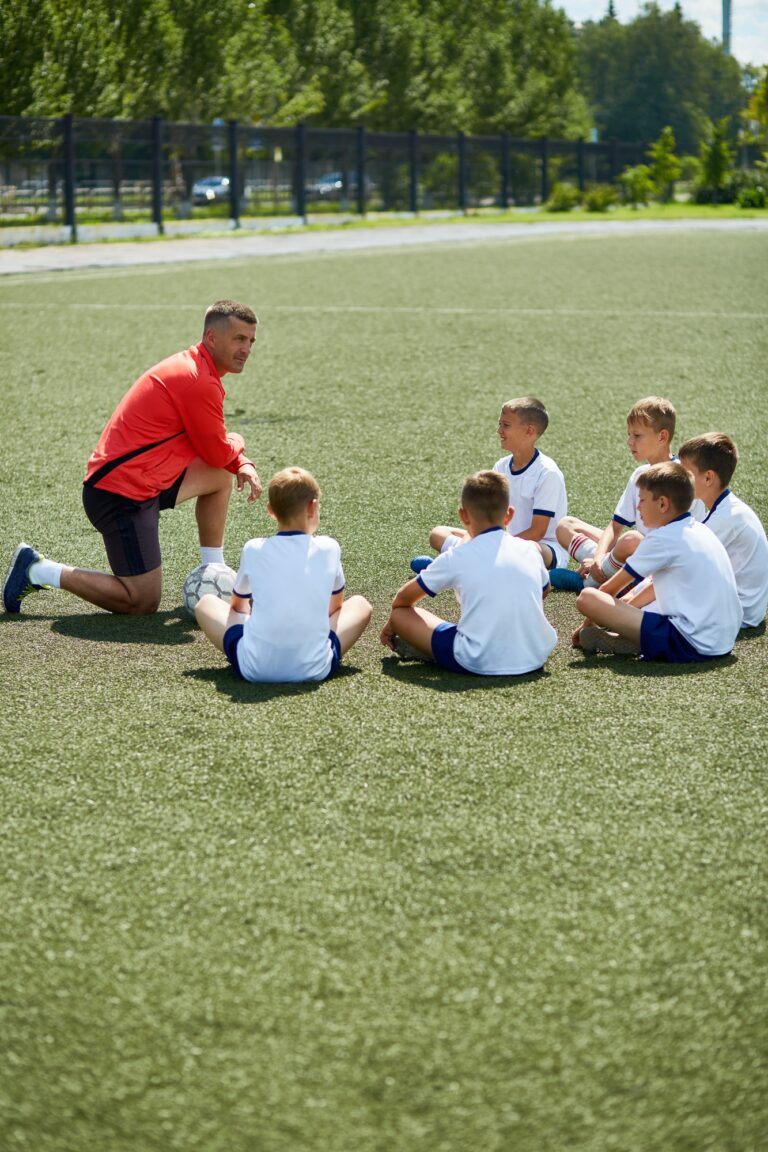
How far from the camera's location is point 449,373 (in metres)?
13.1

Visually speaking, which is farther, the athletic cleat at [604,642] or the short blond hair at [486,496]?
the athletic cleat at [604,642]

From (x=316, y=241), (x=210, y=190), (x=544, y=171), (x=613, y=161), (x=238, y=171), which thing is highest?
(x=613, y=161)

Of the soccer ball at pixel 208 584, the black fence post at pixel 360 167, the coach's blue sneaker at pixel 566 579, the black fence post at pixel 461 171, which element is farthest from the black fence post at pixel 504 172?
the soccer ball at pixel 208 584

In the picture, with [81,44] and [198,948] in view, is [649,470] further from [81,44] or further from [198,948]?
[81,44]

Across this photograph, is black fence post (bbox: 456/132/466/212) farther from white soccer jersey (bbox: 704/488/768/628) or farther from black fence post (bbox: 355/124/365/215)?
white soccer jersey (bbox: 704/488/768/628)

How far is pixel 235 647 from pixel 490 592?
98 centimetres

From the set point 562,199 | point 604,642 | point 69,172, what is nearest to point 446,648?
point 604,642

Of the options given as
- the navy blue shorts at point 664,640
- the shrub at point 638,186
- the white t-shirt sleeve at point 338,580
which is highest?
the shrub at point 638,186

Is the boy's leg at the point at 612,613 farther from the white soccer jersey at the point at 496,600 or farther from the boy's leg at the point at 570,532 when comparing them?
the boy's leg at the point at 570,532

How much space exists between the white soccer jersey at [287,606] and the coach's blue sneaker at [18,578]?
1474 mm

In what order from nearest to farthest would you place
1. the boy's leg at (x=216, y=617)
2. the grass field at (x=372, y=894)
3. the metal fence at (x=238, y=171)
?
the grass field at (x=372, y=894)
the boy's leg at (x=216, y=617)
the metal fence at (x=238, y=171)

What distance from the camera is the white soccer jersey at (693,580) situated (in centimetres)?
530

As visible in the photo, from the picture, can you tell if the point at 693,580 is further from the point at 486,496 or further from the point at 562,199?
the point at 562,199

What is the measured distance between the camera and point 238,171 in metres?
40.1
